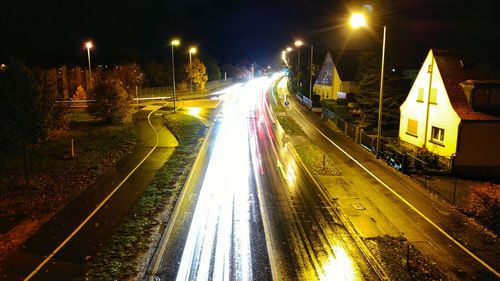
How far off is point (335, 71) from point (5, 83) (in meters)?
45.4

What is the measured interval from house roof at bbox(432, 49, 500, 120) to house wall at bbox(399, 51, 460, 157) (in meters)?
0.36

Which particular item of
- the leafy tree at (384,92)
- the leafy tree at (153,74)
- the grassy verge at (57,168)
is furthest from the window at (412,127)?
the leafy tree at (153,74)

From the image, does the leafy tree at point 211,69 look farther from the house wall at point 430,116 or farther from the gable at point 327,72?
the house wall at point 430,116

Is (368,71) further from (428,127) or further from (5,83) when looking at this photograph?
(5,83)

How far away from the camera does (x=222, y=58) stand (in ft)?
540

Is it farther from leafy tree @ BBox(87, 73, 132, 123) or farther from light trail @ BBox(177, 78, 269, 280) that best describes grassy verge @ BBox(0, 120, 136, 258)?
light trail @ BBox(177, 78, 269, 280)

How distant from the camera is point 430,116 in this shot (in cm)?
2708

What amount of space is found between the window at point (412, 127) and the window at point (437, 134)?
7.33 feet

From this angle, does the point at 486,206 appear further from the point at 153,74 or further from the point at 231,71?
the point at 231,71

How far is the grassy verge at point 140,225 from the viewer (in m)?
11.6

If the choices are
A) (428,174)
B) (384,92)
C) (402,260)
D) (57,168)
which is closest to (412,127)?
(384,92)

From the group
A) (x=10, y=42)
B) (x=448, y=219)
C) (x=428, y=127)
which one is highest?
(x=10, y=42)

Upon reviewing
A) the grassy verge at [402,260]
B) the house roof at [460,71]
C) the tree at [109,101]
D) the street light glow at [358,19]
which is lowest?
the grassy verge at [402,260]

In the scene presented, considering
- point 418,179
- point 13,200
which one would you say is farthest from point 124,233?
point 418,179
